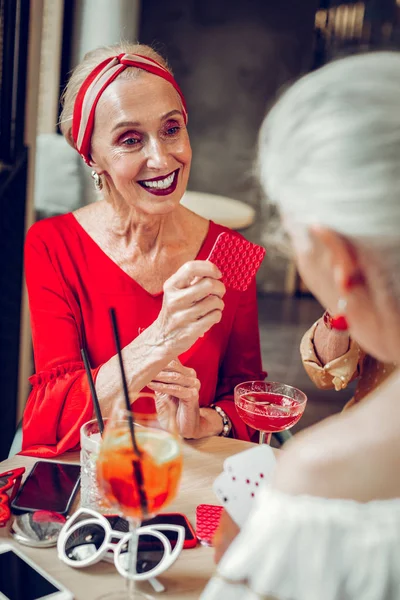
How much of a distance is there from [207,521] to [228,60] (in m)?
5.38

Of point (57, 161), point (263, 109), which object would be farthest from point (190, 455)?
point (263, 109)

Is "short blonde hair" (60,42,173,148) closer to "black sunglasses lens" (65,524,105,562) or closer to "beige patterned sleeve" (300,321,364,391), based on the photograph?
"beige patterned sleeve" (300,321,364,391)

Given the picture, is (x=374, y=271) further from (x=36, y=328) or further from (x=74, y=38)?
(x=74, y=38)

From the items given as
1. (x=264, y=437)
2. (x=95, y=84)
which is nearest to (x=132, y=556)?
(x=264, y=437)

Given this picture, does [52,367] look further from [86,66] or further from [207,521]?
[86,66]

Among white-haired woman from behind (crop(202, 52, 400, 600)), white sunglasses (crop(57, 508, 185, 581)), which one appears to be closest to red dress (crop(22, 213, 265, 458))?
white sunglasses (crop(57, 508, 185, 581))

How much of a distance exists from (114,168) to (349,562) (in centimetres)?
137

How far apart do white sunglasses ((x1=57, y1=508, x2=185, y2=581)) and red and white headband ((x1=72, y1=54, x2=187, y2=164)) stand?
1104 millimetres

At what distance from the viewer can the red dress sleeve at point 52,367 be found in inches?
64.2

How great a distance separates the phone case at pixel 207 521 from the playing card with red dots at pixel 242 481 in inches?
6.6

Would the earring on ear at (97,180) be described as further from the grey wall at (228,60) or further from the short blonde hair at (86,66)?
the grey wall at (228,60)

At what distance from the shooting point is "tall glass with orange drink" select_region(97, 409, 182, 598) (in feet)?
3.28

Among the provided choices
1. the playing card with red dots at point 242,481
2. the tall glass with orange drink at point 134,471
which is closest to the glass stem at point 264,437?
the playing card with red dots at point 242,481

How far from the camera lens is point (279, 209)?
0.89 m
